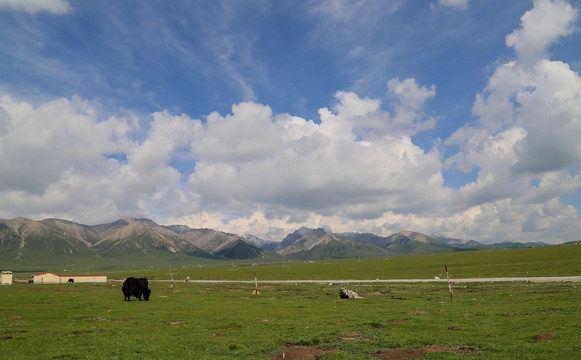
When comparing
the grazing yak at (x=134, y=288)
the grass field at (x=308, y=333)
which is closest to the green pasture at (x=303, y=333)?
the grass field at (x=308, y=333)

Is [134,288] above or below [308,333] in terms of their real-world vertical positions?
above

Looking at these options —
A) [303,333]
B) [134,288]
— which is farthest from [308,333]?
[134,288]

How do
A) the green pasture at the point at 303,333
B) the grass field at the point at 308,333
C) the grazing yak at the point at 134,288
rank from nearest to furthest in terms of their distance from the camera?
the grass field at the point at 308,333, the green pasture at the point at 303,333, the grazing yak at the point at 134,288

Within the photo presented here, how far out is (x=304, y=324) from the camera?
2470 centimetres

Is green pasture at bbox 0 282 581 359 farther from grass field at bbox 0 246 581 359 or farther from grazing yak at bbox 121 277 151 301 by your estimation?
grazing yak at bbox 121 277 151 301

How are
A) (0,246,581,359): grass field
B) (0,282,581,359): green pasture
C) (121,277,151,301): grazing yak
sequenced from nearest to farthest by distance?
(0,246,581,359): grass field
(0,282,581,359): green pasture
(121,277,151,301): grazing yak

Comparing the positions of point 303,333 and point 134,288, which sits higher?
point 134,288

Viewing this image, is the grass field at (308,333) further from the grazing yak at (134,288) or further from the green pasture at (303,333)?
the grazing yak at (134,288)

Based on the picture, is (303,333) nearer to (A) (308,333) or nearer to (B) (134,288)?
(A) (308,333)

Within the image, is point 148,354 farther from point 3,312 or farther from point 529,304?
point 529,304

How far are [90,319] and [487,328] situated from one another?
1199 inches

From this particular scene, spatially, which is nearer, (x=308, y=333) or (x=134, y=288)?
(x=308, y=333)

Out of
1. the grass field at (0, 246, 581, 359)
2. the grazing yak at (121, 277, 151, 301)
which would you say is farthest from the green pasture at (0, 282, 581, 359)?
the grazing yak at (121, 277, 151, 301)

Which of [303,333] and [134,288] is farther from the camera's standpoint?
[134,288]
